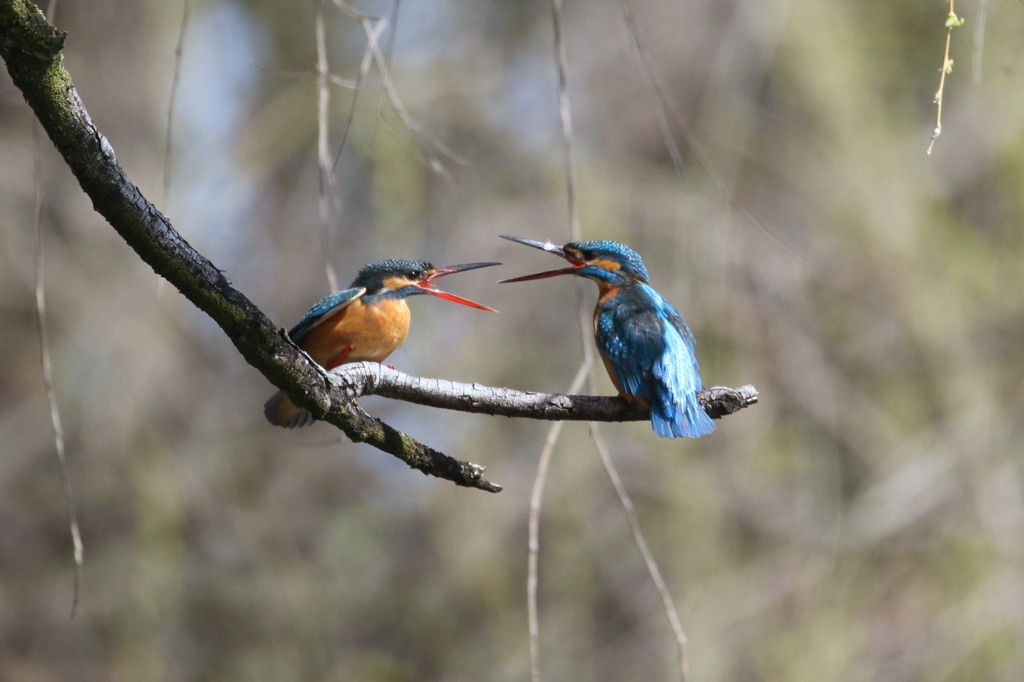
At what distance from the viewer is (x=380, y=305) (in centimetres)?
316

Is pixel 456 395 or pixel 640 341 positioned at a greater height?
pixel 640 341

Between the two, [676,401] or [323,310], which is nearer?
[676,401]

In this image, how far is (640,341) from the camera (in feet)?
8.30

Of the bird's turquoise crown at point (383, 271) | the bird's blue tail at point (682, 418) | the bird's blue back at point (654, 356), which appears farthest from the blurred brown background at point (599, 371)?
the bird's blue tail at point (682, 418)

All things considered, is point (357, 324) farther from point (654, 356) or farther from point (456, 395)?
point (456, 395)

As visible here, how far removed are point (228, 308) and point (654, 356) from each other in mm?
1282

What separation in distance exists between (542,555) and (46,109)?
502 centimetres

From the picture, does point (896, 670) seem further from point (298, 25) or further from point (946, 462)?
point (298, 25)

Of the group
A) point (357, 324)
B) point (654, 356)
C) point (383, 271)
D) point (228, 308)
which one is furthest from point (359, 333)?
point (228, 308)

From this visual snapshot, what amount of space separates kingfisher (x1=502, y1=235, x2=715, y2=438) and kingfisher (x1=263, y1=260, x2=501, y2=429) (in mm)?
450

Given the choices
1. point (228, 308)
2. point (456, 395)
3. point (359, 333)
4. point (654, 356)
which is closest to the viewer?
point (228, 308)

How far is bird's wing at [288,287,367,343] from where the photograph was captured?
3.08 m

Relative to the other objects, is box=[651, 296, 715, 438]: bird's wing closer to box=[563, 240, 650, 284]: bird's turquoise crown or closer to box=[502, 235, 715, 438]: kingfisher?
box=[502, 235, 715, 438]: kingfisher

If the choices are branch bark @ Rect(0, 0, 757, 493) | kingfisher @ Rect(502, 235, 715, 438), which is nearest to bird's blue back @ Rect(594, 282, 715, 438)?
kingfisher @ Rect(502, 235, 715, 438)
